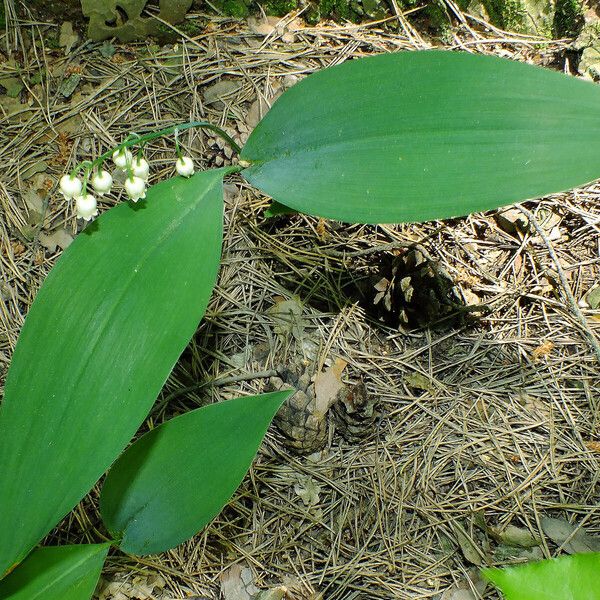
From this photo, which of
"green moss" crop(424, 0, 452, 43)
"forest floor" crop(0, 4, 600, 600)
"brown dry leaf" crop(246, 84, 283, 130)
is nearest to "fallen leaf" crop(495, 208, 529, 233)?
"forest floor" crop(0, 4, 600, 600)

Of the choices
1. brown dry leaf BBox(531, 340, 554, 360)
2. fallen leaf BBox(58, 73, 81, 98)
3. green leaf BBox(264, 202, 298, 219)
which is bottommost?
brown dry leaf BBox(531, 340, 554, 360)

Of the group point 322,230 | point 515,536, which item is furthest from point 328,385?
point 515,536

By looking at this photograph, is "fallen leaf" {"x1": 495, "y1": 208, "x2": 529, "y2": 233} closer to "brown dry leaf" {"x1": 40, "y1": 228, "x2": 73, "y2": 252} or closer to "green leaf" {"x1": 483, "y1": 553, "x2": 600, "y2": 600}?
"green leaf" {"x1": 483, "y1": 553, "x2": 600, "y2": 600}

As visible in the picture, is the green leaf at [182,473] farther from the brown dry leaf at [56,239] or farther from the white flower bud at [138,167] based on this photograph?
the brown dry leaf at [56,239]

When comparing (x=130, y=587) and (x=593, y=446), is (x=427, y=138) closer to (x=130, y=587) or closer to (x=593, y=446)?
(x=593, y=446)

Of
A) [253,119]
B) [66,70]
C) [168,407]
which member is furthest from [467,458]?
[66,70]

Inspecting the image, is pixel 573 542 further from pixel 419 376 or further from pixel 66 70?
pixel 66 70
